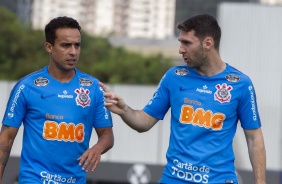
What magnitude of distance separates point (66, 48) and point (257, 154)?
178 centimetres

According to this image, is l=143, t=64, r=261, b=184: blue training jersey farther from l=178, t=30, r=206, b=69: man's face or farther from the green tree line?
the green tree line

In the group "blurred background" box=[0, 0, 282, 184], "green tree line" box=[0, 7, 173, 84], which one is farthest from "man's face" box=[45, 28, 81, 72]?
"green tree line" box=[0, 7, 173, 84]

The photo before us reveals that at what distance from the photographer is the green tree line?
47.1 m

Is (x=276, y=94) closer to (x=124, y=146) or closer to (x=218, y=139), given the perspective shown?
(x=124, y=146)

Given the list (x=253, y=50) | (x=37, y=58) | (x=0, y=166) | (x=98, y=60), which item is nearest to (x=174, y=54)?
(x=98, y=60)

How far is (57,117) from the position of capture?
29.1 feet

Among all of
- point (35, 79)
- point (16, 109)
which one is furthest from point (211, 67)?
point (16, 109)

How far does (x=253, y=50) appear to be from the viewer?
2811 centimetres

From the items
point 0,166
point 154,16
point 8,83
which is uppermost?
point 0,166

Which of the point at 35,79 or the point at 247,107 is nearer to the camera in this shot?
the point at 247,107

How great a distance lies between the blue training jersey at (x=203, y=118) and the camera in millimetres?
8477

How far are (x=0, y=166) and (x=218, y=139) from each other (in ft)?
6.04

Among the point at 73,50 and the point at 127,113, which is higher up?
the point at 73,50

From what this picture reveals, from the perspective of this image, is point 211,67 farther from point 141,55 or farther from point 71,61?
point 141,55
